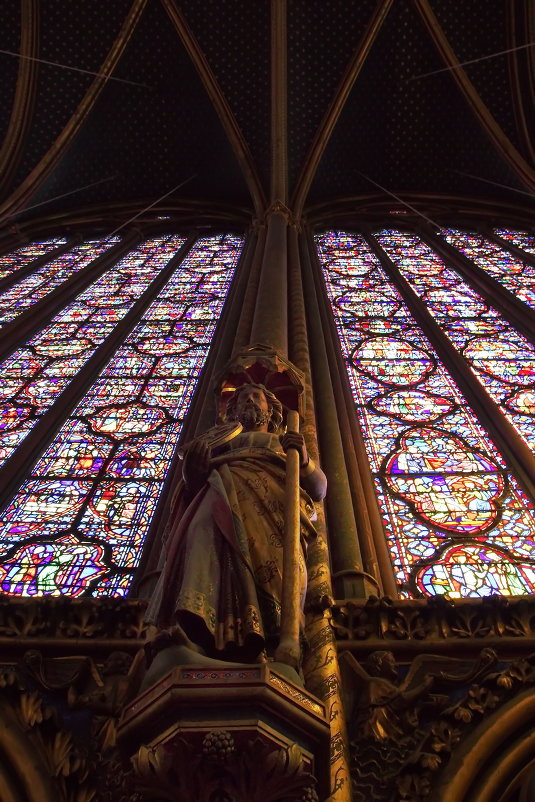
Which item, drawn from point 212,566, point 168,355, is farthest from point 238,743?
point 168,355

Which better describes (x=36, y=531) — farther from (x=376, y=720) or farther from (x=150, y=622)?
(x=376, y=720)

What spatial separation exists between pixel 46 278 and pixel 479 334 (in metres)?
5.69

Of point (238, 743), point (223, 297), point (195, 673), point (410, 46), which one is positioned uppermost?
point (410, 46)

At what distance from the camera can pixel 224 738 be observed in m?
2.07

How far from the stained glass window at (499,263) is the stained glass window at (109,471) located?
11.8ft

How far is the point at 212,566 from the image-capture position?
8.82 feet

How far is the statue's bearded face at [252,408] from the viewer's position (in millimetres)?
3912

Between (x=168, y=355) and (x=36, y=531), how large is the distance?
3.21m

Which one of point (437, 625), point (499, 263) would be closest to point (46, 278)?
point (499, 263)

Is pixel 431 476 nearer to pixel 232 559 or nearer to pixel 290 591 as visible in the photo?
pixel 232 559

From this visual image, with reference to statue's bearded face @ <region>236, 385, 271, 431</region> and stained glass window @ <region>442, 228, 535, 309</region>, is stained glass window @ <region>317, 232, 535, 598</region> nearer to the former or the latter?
statue's bearded face @ <region>236, 385, 271, 431</region>

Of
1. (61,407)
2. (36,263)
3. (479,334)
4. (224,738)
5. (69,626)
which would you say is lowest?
(224,738)

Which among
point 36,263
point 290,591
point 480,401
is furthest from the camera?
point 36,263

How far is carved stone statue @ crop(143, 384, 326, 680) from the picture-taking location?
2473 millimetres
